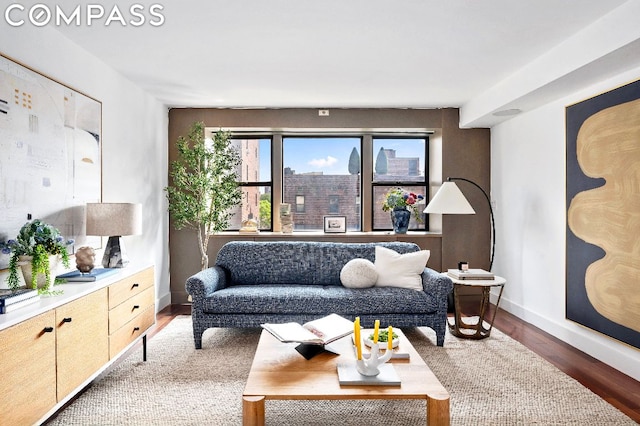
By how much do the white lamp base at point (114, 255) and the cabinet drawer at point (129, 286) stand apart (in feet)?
0.66

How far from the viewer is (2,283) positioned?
264 cm

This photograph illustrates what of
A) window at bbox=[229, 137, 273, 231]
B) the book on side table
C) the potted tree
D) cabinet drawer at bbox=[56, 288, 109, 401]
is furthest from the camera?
window at bbox=[229, 137, 273, 231]

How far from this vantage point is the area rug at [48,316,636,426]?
2.54 meters

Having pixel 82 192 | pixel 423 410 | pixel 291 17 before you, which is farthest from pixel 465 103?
pixel 82 192

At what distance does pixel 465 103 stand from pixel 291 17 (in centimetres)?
321

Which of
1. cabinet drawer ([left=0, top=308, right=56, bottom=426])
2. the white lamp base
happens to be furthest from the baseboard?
the white lamp base

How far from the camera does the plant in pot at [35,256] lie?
7.98ft

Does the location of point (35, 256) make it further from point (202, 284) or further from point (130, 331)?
point (202, 284)

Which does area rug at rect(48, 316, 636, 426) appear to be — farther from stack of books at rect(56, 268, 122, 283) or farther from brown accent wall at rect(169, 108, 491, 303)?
brown accent wall at rect(169, 108, 491, 303)

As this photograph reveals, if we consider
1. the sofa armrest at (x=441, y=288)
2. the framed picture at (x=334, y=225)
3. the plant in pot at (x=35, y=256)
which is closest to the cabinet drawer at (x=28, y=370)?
the plant in pot at (x=35, y=256)

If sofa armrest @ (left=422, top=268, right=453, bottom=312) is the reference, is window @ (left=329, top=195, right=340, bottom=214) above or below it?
above

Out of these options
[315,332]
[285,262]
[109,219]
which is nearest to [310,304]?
[285,262]

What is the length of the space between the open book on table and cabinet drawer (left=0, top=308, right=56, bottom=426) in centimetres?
113

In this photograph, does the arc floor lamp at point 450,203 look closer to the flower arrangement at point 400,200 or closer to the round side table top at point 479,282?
the round side table top at point 479,282
